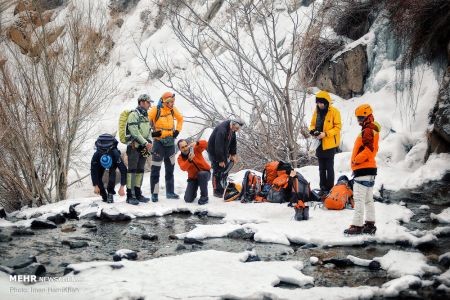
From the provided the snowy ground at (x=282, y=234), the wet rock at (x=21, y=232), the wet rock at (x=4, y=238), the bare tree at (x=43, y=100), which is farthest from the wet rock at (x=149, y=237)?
the bare tree at (x=43, y=100)

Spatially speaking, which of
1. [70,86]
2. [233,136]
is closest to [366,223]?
[233,136]

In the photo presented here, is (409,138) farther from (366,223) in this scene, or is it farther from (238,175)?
(366,223)

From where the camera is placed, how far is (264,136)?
10156 millimetres

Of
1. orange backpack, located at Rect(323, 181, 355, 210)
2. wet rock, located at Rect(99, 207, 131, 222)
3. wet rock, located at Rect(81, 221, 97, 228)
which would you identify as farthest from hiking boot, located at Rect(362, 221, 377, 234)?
wet rock, located at Rect(81, 221, 97, 228)

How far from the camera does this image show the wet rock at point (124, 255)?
4801 millimetres

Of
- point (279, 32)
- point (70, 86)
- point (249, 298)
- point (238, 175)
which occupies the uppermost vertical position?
point (279, 32)

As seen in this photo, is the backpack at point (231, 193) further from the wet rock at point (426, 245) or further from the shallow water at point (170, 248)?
the wet rock at point (426, 245)

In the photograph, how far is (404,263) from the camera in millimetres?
4516

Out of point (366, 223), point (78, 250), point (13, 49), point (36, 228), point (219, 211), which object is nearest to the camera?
point (78, 250)

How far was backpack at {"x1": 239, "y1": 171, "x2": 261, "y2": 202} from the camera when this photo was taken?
795 cm

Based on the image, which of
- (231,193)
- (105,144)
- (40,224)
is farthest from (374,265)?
(105,144)

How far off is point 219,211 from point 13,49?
5.30 meters

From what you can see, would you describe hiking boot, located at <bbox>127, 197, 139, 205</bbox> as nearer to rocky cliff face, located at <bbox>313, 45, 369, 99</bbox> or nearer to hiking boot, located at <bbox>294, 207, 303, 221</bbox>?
hiking boot, located at <bbox>294, 207, 303, 221</bbox>

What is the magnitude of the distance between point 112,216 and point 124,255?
2.15 m
